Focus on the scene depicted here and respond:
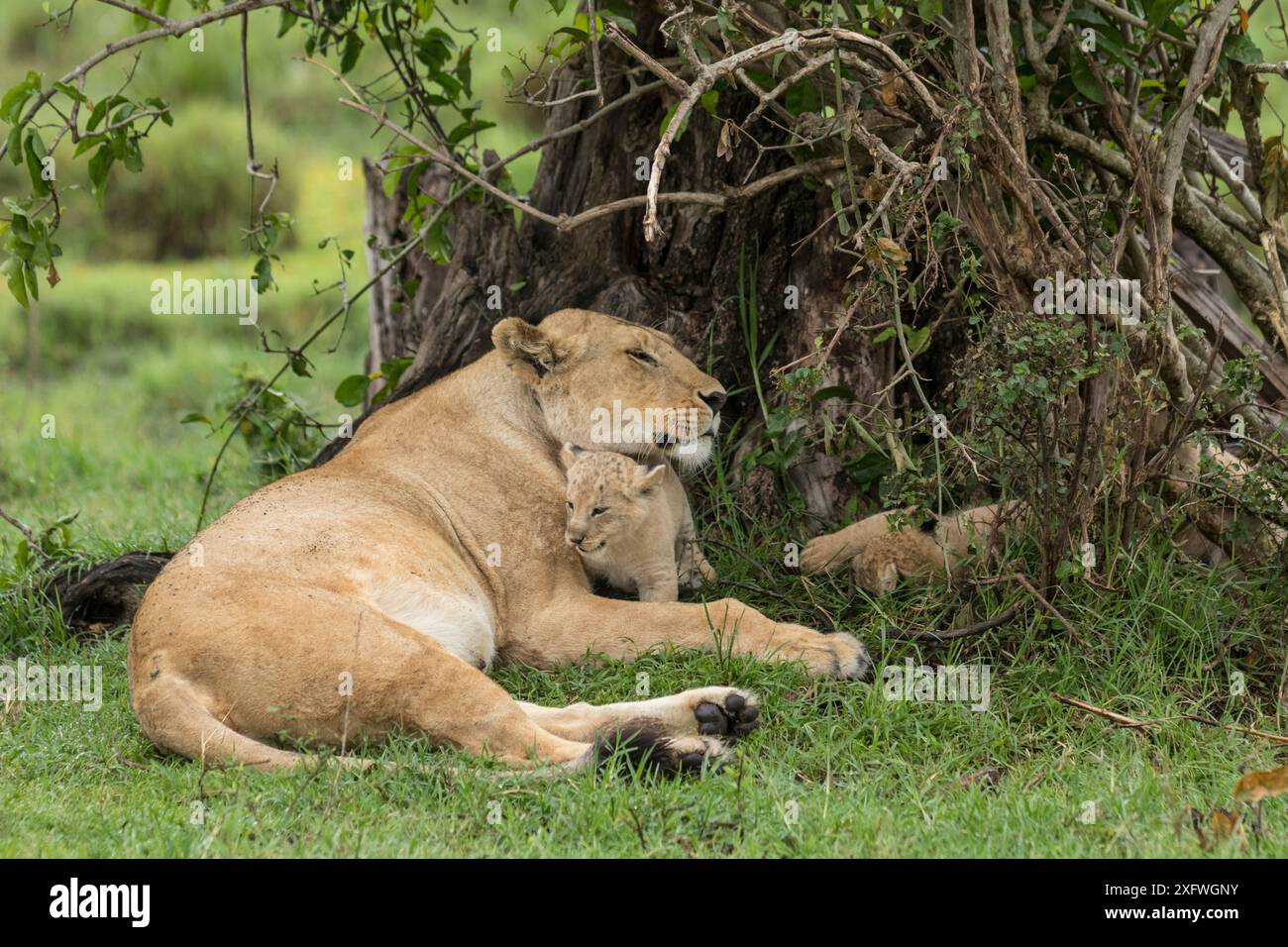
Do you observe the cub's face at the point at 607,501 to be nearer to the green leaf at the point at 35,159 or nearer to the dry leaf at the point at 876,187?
the dry leaf at the point at 876,187

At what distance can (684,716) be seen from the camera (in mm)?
4707

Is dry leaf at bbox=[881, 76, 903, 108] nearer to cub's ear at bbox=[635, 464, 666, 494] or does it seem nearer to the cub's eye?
the cub's eye

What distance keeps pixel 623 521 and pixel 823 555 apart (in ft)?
3.06

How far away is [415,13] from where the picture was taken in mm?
7070

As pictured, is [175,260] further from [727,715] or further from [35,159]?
[727,715]

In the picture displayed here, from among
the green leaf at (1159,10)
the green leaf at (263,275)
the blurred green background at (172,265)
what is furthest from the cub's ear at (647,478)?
the blurred green background at (172,265)

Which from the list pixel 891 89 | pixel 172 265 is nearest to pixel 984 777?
pixel 891 89

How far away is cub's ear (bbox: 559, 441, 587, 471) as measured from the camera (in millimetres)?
5573

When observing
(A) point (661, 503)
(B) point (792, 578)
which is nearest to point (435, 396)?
(A) point (661, 503)

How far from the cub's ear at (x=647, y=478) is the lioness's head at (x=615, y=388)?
0.36m

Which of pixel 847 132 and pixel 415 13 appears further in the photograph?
pixel 415 13

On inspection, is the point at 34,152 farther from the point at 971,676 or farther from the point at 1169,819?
the point at 1169,819

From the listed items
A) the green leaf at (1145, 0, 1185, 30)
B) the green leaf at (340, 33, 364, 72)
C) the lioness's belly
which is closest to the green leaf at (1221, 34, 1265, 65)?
the green leaf at (1145, 0, 1185, 30)
